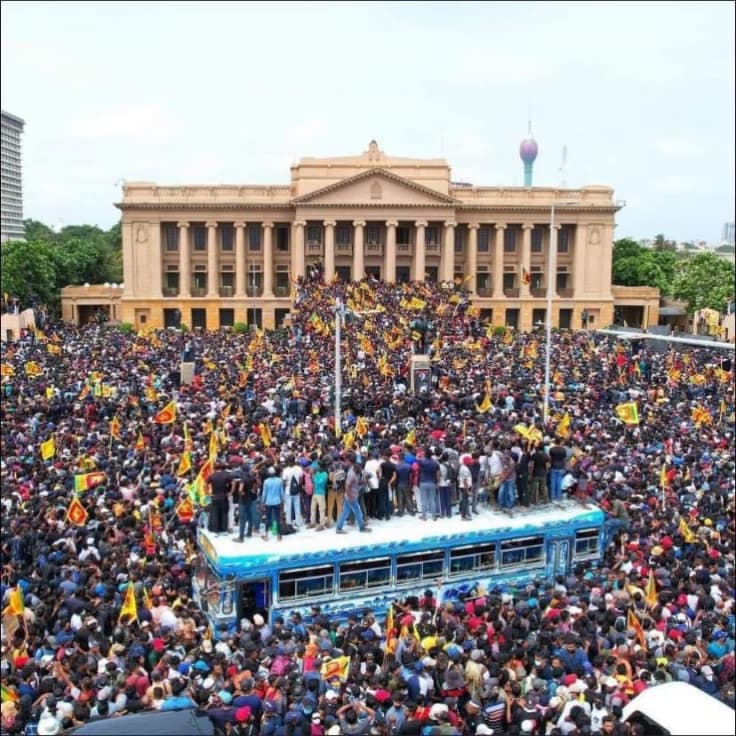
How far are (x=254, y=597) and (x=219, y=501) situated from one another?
1.72 meters

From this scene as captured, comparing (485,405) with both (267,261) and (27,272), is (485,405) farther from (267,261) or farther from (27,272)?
(27,272)

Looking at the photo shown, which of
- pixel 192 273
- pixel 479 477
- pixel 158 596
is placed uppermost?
pixel 192 273

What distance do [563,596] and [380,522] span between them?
11.0 feet

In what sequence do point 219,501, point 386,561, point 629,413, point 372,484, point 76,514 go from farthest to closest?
point 629,413
point 76,514
point 372,484
point 219,501
point 386,561

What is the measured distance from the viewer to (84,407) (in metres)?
26.8

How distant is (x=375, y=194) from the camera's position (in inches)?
2805

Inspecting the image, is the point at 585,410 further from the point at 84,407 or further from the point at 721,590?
the point at 84,407

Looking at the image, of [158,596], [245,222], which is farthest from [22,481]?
[245,222]

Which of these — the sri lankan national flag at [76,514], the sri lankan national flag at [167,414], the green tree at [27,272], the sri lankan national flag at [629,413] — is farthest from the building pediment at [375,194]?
the sri lankan national flag at [76,514]

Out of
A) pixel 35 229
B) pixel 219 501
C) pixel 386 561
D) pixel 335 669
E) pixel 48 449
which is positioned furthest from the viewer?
pixel 35 229

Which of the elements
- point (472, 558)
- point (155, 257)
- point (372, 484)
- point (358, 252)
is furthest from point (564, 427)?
point (155, 257)

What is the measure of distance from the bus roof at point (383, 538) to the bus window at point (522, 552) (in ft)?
0.56

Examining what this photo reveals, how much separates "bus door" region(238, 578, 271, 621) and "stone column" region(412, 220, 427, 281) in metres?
60.6

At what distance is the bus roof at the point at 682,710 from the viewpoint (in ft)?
28.3
